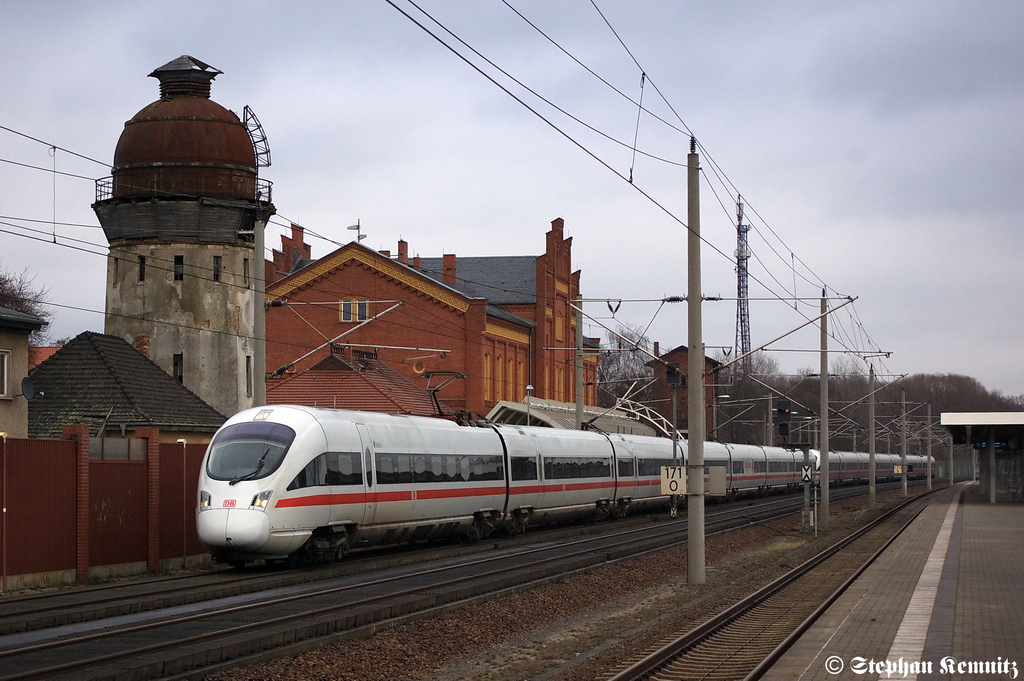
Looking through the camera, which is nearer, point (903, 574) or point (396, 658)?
point (396, 658)

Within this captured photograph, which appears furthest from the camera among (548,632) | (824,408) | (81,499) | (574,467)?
(824,408)

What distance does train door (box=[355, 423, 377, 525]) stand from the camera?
→ 24719 millimetres

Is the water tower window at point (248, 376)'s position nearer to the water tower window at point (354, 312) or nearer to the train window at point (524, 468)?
the train window at point (524, 468)

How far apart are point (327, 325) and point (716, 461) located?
22.2 meters

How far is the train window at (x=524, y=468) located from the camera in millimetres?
33531

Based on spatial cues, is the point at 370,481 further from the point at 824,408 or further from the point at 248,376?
the point at 248,376

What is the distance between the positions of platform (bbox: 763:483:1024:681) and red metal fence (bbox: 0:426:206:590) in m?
12.5

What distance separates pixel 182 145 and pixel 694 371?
92.6 ft

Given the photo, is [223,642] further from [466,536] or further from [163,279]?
[163,279]

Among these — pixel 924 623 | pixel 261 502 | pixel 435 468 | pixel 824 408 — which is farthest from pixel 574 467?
pixel 924 623

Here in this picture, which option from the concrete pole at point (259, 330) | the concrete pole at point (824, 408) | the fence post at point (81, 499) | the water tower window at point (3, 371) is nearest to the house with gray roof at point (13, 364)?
the water tower window at point (3, 371)

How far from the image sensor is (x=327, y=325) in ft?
210

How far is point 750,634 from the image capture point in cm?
1616

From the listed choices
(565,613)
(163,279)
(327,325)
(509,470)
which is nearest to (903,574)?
(565,613)
